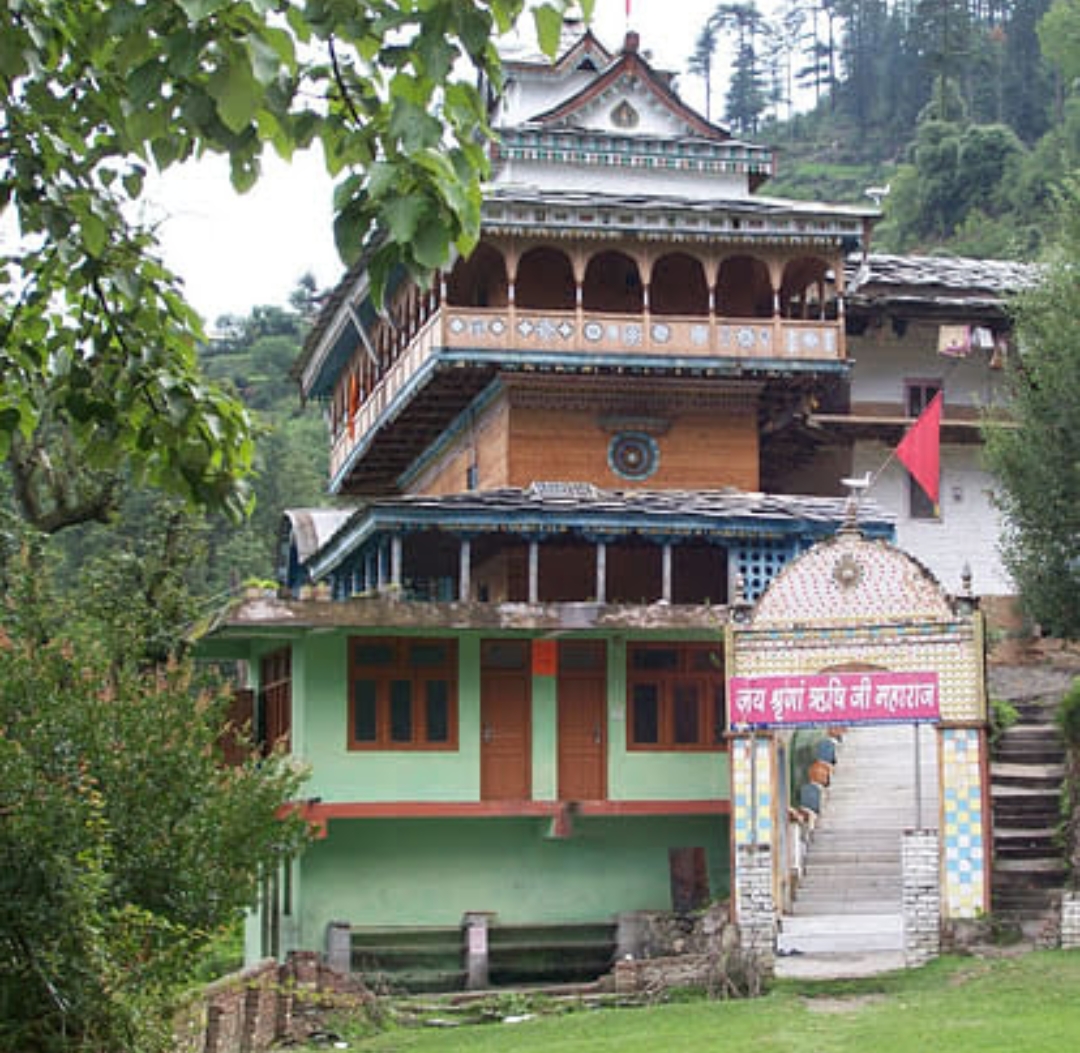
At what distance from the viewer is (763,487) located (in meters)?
38.0


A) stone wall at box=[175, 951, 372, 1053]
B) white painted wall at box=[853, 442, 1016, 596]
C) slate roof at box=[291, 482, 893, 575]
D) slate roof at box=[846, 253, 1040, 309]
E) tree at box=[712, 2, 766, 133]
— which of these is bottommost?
stone wall at box=[175, 951, 372, 1053]

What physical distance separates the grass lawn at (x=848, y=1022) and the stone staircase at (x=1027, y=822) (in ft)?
4.89

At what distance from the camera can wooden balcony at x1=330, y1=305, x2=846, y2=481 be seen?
2988 cm

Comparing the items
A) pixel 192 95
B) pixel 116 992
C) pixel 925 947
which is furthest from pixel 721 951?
pixel 192 95

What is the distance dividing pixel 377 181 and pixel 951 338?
31198mm

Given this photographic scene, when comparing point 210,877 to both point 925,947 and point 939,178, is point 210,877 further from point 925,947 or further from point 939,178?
point 939,178

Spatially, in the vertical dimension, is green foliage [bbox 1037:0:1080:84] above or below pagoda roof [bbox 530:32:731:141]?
above

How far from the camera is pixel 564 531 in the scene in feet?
89.6

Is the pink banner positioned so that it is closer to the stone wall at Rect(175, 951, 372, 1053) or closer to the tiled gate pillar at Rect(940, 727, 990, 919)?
the tiled gate pillar at Rect(940, 727, 990, 919)

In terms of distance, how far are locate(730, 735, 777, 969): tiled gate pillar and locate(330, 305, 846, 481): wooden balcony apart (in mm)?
9377

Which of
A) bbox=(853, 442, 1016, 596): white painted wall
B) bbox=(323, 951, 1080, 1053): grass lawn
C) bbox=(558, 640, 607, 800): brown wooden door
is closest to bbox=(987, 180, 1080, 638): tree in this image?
bbox=(558, 640, 607, 800): brown wooden door

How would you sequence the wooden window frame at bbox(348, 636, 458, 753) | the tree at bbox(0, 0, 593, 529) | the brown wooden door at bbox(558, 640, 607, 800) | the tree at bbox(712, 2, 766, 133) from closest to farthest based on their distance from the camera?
→ 1. the tree at bbox(0, 0, 593, 529)
2. the wooden window frame at bbox(348, 636, 458, 753)
3. the brown wooden door at bbox(558, 640, 607, 800)
4. the tree at bbox(712, 2, 766, 133)

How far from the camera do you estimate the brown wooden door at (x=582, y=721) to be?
26.3 meters

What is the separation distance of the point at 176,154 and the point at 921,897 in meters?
16.1
